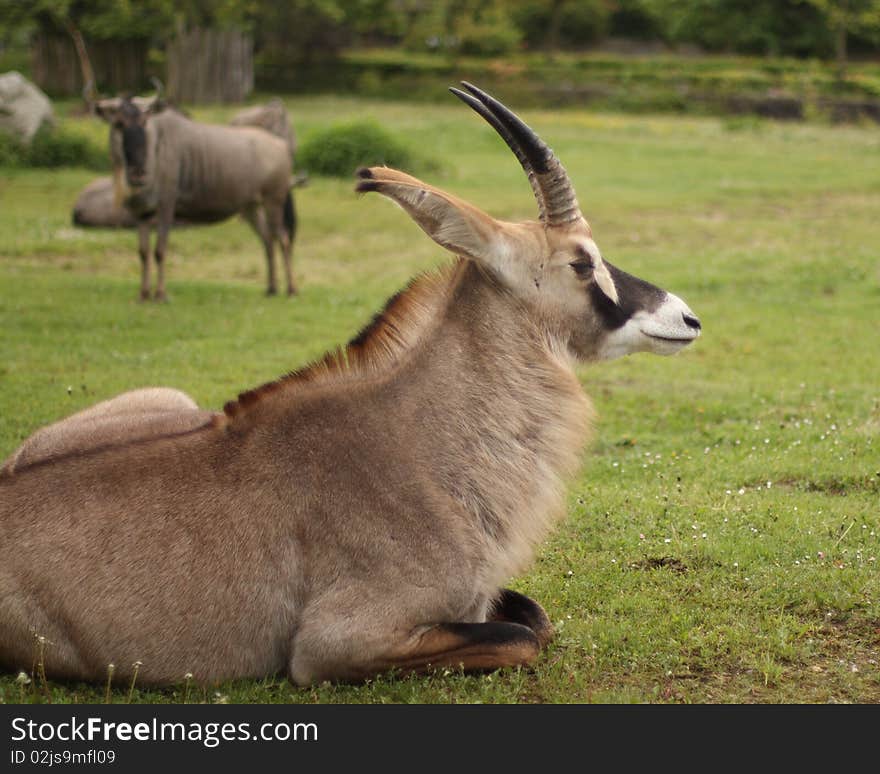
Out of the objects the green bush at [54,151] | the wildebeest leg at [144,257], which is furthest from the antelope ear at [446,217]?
the green bush at [54,151]

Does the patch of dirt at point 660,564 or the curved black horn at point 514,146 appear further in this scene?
the patch of dirt at point 660,564

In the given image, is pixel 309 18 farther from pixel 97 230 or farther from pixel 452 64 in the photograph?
pixel 97 230

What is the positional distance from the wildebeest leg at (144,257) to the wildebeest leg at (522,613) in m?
10.5

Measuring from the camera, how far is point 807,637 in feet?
19.6

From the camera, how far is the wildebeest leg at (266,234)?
53.6ft

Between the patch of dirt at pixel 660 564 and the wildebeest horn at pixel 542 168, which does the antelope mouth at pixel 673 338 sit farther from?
the patch of dirt at pixel 660 564

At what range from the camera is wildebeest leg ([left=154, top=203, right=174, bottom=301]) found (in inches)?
607

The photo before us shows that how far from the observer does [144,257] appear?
1572 centimetres

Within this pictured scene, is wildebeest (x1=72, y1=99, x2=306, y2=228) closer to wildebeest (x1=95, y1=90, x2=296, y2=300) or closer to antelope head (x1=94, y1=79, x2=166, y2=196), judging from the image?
wildebeest (x1=95, y1=90, x2=296, y2=300)

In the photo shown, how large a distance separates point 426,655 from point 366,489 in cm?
75

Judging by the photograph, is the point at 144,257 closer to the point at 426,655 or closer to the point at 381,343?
the point at 381,343

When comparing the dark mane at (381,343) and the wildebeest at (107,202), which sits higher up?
the dark mane at (381,343)

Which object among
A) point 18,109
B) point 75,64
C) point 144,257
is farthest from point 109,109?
point 75,64

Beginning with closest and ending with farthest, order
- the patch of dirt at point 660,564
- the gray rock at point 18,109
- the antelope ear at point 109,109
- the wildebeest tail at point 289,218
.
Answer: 1. the patch of dirt at point 660,564
2. the antelope ear at point 109,109
3. the wildebeest tail at point 289,218
4. the gray rock at point 18,109
